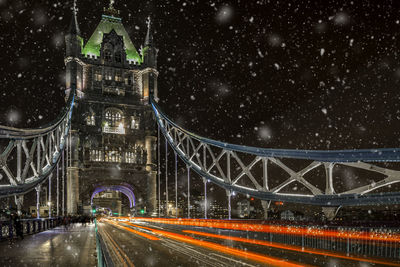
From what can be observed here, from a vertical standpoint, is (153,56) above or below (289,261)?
above

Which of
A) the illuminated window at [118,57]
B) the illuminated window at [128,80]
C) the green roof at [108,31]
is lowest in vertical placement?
the illuminated window at [128,80]

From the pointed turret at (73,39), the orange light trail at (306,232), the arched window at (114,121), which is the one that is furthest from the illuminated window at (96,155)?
the orange light trail at (306,232)

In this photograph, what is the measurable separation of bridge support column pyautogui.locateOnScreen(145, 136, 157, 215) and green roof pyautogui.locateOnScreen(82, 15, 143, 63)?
16.6 m

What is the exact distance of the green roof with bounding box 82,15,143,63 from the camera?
78100 millimetres

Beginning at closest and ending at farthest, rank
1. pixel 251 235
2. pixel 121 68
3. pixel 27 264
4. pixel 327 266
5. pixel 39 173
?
pixel 27 264 → pixel 327 266 → pixel 251 235 → pixel 39 173 → pixel 121 68

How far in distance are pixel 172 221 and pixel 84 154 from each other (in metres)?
29.4

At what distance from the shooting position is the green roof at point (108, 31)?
78.1 meters

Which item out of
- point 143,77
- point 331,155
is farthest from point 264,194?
point 143,77

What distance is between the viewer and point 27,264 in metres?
11.8

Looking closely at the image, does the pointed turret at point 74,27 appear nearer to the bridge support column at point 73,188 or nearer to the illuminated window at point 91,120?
the illuminated window at point 91,120

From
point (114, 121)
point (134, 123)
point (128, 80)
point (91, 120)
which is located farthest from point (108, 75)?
point (134, 123)

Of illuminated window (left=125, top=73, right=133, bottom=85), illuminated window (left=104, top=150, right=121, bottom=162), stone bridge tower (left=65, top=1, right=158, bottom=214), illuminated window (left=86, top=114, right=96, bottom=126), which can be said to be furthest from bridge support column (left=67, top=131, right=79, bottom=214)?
illuminated window (left=125, top=73, right=133, bottom=85)

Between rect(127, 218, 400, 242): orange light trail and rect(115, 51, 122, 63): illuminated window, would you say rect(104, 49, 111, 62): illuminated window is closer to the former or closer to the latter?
rect(115, 51, 122, 63): illuminated window

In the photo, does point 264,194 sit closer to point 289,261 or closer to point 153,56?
point 289,261
